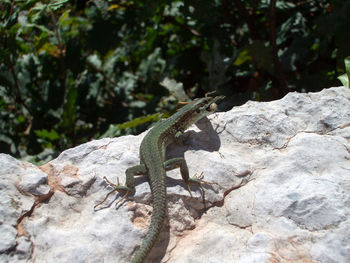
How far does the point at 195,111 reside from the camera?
3809 millimetres

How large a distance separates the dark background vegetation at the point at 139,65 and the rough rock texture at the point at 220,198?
1.18 metres

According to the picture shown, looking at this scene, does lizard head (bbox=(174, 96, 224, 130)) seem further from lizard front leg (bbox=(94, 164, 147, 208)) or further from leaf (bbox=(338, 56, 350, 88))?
leaf (bbox=(338, 56, 350, 88))

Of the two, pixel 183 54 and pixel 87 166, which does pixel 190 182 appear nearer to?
pixel 87 166

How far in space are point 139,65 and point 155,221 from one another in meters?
4.21

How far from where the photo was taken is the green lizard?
2674mm

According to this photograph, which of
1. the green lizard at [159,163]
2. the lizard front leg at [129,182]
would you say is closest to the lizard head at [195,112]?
the green lizard at [159,163]

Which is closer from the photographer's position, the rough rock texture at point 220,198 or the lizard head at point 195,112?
the rough rock texture at point 220,198

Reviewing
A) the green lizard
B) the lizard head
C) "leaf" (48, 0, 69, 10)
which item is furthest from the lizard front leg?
"leaf" (48, 0, 69, 10)

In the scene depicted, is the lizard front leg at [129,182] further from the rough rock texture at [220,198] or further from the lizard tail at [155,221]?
the lizard tail at [155,221]

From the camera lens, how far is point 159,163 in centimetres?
316

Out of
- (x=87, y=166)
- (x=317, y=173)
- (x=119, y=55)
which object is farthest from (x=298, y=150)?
(x=119, y=55)

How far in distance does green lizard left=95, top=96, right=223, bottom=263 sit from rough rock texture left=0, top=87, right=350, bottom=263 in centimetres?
11

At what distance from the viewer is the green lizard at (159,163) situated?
2.67 m

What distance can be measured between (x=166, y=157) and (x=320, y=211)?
5.10 ft
